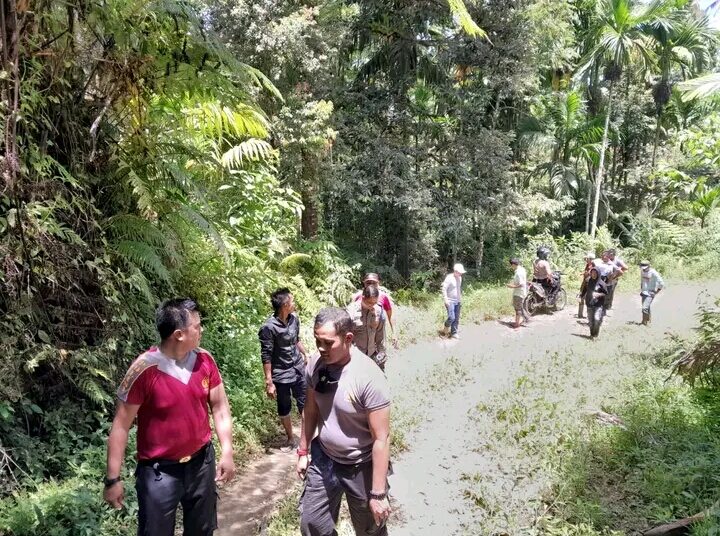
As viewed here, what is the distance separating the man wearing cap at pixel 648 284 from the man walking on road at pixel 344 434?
33.2 feet

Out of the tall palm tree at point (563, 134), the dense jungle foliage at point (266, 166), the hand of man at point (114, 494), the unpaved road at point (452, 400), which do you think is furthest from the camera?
the tall palm tree at point (563, 134)

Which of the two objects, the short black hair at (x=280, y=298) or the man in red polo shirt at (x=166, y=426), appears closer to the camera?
the man in red polo shirt at (x=166, y=426)

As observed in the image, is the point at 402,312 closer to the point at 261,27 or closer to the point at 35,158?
the point at 261,27

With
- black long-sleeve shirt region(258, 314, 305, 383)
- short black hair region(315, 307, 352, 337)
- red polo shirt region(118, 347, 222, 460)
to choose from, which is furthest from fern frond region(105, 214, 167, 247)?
short black hair region(315, 307, 352, 337)

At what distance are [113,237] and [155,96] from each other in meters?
1.64

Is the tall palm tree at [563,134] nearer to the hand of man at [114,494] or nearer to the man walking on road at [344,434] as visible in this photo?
the man walking on road at [344,434]

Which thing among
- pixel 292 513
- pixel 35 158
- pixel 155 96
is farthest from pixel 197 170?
pixel 292 513

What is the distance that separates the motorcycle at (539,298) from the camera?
41.3 ft

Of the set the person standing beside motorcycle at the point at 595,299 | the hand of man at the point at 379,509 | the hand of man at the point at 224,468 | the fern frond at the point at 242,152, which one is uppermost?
the fern frond at the point at 242,152

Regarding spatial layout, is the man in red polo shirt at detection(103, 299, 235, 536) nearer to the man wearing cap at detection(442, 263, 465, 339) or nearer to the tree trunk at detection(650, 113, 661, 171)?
the man wearing cap at detection(442, 263, 465, 339)

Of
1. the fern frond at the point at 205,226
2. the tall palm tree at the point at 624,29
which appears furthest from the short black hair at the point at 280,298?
the tall palm tree at the point at 624,29

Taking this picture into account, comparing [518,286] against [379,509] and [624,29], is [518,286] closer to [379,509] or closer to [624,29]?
[379,509]

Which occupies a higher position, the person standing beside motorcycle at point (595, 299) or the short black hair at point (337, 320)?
the short black hair at point (337, 320)

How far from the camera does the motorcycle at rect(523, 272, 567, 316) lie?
12.6 meters
